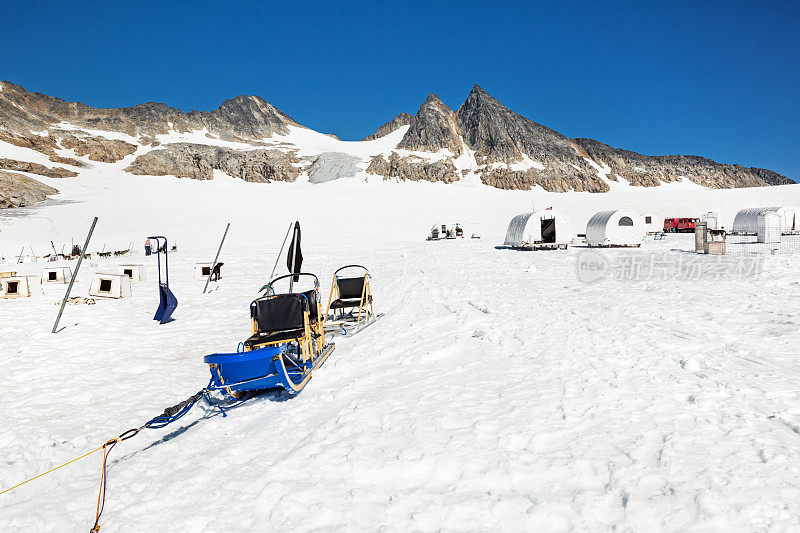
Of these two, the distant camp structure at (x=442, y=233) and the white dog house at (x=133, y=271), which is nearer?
the white dog house at (x=133, y=271)

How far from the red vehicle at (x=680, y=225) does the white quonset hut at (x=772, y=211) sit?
468 cm

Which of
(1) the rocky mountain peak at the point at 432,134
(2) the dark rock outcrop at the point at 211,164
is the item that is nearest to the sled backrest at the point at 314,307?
(2) the dark rock outcrop at the point at 211,164

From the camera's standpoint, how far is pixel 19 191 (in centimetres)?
5966

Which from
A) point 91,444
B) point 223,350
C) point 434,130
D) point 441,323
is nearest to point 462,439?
point 91,444

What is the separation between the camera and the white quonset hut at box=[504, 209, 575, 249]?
2602cm

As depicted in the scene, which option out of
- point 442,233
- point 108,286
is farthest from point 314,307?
point 442,233

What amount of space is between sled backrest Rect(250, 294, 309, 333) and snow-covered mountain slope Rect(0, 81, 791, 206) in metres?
92.8

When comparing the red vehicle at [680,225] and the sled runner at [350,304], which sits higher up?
the red vehicle at [680,225]

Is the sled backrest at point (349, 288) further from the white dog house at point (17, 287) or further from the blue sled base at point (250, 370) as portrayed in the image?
the white dog house at point (17, 287)

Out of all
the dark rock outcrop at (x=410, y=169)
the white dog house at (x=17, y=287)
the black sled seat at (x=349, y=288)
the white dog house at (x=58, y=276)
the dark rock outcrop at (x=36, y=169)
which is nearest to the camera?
the black sled seat at (x=349, y=288)

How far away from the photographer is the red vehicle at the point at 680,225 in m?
37.5

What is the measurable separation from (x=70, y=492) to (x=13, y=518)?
386mm

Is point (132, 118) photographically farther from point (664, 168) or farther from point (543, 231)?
point (664, 168)

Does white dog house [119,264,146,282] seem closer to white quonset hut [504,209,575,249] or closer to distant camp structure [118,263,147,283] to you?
distant camp structure [118,263,147,283]
